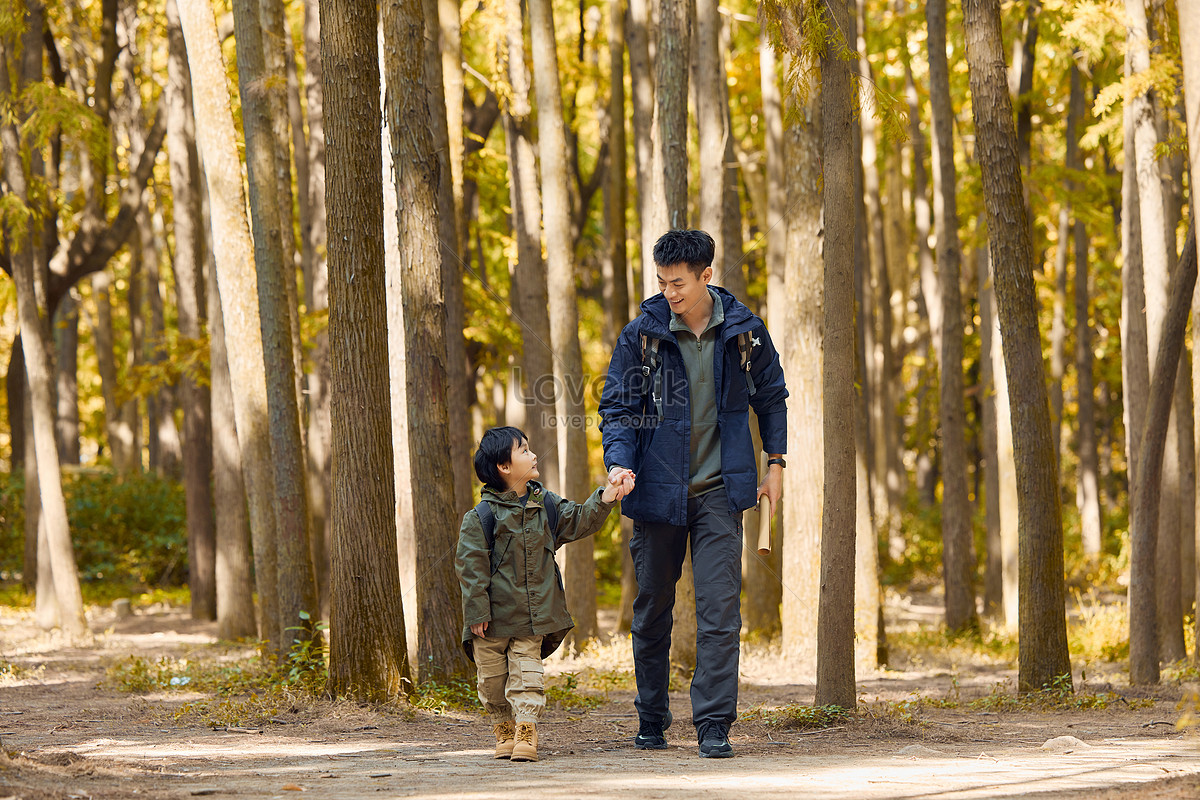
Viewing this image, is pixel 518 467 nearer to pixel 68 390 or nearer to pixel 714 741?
pixel 714 741

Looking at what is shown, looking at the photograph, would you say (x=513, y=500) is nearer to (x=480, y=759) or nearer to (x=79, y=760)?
(x=480, y=759)

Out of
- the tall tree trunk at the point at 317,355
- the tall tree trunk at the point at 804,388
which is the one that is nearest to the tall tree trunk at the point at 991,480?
the tall tree trunk at the point at 804,388

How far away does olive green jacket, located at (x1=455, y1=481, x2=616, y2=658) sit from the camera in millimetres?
4758

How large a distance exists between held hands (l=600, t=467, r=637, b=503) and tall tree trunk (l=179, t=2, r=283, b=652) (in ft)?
16.2

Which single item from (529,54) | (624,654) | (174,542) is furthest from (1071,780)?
(174,542)

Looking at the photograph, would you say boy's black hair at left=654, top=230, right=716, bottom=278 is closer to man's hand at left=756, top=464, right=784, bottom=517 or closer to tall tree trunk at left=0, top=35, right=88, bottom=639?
man's hand at left=756, top=464, right=784, bottom=517

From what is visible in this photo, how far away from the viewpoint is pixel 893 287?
23406 mm

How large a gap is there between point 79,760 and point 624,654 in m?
6.77

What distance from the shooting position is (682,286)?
16.1 ft

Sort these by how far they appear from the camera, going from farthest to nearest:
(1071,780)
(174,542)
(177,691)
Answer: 1. (174,542)
2. (177,691)
3. (1071,780)

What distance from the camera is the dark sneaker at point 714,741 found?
15.3 ft

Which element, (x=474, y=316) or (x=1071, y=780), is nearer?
(x=1071, y=780)

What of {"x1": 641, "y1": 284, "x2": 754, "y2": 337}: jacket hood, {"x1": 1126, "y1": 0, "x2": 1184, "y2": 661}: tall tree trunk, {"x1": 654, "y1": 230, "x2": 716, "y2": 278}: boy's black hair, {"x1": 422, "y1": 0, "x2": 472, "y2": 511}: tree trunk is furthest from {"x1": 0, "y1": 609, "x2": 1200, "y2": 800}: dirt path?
{"x1": 422, "y1": 0, "x2": 472, "y2": 511}: tree trunk

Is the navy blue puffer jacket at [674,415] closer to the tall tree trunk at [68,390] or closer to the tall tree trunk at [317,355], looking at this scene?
the tall tree trunk at [317,355]
